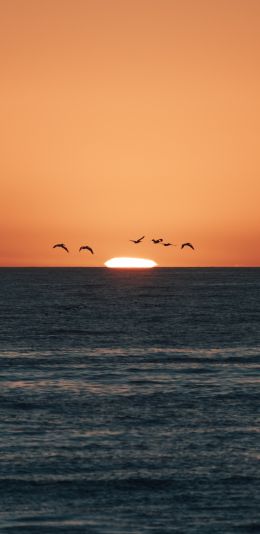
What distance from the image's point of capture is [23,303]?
18512cm

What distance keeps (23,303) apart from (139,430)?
143 metres

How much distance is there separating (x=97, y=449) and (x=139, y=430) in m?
4.40

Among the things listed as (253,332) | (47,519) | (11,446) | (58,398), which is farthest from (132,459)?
(253,332)

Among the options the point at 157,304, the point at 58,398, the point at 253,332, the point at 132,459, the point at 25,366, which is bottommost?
the point at 132,459

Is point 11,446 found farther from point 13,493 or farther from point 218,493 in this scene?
point 218,493

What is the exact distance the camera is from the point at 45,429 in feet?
143

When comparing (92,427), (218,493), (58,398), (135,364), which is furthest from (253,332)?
(218,493)

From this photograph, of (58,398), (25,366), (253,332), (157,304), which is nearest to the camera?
(58,398)

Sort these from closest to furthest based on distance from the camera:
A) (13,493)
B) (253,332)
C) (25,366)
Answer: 1. (13,493)
2. (25,366)
3. (253,332)

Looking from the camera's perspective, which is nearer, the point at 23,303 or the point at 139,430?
the point at 139,430

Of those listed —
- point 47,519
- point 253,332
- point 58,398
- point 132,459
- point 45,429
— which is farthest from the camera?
point 253,332

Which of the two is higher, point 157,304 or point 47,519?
point 157,304

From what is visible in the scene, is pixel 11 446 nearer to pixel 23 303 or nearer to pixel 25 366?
pixel 25 366

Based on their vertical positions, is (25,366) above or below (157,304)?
below
